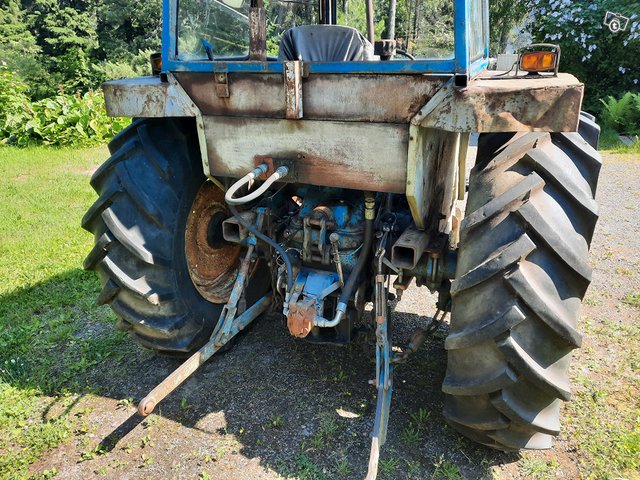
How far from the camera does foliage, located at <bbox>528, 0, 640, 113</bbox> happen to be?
1078cm

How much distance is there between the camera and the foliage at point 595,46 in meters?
10.8

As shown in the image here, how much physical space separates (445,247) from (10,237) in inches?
183

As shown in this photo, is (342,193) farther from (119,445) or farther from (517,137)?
(119,445)

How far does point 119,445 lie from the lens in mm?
2490

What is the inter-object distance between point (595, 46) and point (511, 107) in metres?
11.0

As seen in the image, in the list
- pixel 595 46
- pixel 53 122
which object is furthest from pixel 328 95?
pixel 595 46

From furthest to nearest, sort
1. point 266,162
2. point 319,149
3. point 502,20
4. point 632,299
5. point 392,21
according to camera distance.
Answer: point 502,20 → point 632,299 → point 392,21 → point 266,162 → point 319,149

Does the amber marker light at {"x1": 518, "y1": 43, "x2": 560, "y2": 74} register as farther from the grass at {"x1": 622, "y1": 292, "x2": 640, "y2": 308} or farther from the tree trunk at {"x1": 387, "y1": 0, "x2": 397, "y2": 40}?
the grass at {"x1": 622, "y1": 292, "x2": 640, "y2": 308}

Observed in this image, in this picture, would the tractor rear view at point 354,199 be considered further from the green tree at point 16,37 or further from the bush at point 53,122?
the green tree at point 16,37

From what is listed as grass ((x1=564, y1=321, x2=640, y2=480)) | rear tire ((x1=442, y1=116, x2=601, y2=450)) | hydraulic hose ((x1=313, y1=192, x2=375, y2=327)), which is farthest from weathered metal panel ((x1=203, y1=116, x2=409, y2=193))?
grass ((x1=564, y1=321, x2=640, y2=480))

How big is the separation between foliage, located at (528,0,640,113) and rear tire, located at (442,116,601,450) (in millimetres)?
10483

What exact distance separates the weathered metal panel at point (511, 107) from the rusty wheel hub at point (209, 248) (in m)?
1.52

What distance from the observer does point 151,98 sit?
7.91 ft

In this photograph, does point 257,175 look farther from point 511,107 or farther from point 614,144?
point 614,144
